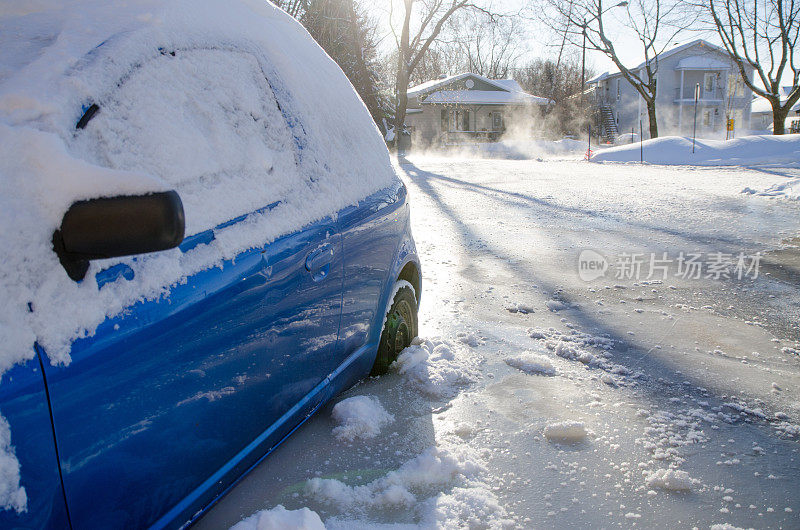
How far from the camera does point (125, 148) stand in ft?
5.36

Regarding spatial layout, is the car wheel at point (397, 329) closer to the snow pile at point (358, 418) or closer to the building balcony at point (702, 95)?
the snow pile at point (358, 418)

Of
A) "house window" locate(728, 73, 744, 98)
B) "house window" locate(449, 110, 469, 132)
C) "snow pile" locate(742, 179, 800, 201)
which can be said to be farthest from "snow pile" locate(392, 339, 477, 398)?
"house window" locate(728, 73, 744, 98)

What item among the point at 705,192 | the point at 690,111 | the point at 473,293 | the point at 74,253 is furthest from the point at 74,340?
the point at 690,111

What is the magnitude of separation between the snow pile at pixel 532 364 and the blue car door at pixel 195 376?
165 cm

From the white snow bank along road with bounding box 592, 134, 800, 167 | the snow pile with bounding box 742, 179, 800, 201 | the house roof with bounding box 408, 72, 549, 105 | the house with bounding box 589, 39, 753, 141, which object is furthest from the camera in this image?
the house with bounding box 589, 39, 753, 141

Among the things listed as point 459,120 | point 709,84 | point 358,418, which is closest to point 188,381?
point 358,418

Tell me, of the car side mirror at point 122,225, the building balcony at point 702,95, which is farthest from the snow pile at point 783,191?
the building balcony at point 702,95

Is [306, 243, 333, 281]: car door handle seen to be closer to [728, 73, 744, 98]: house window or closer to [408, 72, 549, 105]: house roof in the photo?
[408, 72, 549, 105]: house roof

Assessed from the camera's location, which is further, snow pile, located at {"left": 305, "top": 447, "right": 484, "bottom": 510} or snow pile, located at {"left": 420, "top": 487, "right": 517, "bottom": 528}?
snow pile, located at {"left": 305, "top": 447, "right": 484, "bottom": 510}

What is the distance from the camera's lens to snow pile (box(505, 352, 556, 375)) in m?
3.71

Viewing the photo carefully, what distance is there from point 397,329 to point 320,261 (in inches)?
47.7

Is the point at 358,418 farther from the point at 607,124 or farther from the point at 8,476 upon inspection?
the point at 607,124

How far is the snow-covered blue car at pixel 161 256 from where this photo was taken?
4.23 ft

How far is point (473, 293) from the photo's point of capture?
5.44 meters
